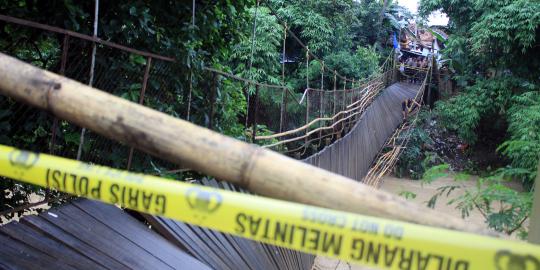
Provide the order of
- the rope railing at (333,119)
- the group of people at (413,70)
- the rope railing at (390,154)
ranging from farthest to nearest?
the group of people at (413,70) → the rope railing at (390,154) → the rope railing at (333,119)

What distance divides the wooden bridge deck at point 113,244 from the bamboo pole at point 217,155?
1.01m

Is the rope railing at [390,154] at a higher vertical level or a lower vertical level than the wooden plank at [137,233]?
lower

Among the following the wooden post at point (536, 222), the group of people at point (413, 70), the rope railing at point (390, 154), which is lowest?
the rope railing at point (390, 154)

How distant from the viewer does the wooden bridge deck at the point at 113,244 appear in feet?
5.46

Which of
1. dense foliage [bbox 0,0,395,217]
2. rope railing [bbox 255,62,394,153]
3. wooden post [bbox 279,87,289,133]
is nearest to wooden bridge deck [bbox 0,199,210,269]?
dense foliage [bbox 0,0,395,217]

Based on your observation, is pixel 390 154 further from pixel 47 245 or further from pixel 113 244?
pixel 47 245

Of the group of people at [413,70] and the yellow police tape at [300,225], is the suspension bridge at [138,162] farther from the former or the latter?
the group of people at [413,70]

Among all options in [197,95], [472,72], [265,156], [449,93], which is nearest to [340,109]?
[197,95]

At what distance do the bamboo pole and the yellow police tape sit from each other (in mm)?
28

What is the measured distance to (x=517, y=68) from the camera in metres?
11.4

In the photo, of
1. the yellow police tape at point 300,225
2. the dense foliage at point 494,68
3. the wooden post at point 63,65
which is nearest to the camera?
the yellow police tape at point 300,225

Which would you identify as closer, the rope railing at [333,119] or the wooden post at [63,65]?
the wooden post at [63,65]

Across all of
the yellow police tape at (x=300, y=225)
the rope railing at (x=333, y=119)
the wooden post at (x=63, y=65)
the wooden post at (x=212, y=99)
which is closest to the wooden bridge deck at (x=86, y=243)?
the wooden post at (x=63, y=65)

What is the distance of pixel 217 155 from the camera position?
0.80m
